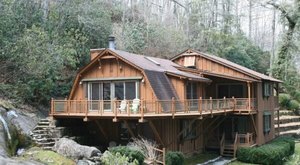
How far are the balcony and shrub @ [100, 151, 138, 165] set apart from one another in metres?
2.35

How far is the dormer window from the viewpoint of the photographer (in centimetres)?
2912

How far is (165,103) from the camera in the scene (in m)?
18.6

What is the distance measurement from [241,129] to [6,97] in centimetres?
1596

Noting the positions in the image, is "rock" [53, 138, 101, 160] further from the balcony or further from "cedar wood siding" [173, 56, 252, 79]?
"cedar wood siding" [173, 56, 252, 79]

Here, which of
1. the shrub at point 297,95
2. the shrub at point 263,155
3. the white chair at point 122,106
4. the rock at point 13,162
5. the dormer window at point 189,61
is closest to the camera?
the rock at point 13,162

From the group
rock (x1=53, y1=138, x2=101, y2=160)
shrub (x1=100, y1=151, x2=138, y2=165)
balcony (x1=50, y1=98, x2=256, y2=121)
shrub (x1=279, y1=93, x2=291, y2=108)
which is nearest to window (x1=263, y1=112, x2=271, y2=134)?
balcony (x1=50, y1=98, x2=256, y2=121)

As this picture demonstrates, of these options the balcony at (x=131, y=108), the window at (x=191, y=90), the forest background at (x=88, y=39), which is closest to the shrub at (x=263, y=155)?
the balcony at (x=131, y=108)

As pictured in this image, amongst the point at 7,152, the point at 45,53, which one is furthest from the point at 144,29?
the point at 7,152

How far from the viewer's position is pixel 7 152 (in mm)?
14953

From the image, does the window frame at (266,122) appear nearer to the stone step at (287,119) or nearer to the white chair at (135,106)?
the stone step at (287,119)

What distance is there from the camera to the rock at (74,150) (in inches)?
658

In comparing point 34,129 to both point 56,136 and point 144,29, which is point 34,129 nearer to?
point 56,136

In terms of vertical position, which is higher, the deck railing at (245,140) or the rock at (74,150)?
the rock at (74,150)

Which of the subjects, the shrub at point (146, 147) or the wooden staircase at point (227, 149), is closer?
the shrub at point (146, 147)
